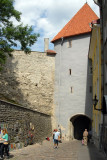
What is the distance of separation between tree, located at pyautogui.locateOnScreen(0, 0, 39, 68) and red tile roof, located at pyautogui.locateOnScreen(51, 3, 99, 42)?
882 cm

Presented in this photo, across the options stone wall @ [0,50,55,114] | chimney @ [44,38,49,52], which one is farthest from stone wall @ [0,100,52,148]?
chimney @ [44,38,49,52]

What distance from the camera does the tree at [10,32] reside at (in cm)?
1266

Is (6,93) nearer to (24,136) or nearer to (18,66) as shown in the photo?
(18,66)

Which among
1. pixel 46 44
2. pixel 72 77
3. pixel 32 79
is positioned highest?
pixel 46 44

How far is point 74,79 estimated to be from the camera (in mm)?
21156

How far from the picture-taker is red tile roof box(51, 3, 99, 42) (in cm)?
2172

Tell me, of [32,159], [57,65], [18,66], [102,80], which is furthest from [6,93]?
[32,159]

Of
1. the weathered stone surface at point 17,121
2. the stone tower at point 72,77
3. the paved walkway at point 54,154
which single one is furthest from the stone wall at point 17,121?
the stone tower at point 72,77

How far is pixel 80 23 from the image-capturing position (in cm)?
2259

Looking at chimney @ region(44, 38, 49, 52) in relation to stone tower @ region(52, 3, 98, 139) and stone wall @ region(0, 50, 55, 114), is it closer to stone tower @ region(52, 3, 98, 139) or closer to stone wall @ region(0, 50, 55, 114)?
stone wall @ region(0, 50, 55, 114)

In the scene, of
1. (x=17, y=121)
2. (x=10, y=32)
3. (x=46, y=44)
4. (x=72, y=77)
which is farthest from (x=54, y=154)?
(x=46, y=44)

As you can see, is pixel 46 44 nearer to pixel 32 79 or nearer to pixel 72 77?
pixel 32 79

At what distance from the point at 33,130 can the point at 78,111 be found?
707cm

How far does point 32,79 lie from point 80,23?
7155mm
